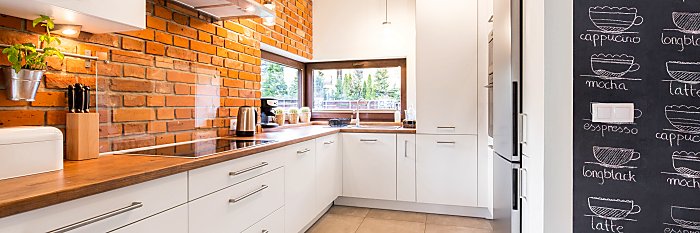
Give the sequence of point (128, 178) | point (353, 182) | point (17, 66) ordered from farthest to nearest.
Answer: point (353, 182) → point (17, 66) → point (128, 178)

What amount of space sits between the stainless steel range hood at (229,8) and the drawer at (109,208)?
1167 millimetres

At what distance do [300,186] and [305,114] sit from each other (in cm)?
169

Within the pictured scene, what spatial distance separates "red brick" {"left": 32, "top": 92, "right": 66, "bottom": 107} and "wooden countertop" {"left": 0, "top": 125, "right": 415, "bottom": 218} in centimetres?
26

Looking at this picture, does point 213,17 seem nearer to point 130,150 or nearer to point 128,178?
point 130,150

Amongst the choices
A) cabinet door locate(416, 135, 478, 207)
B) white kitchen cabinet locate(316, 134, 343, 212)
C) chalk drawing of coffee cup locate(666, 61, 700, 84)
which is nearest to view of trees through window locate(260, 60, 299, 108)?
white kitchen cabinet locate(316, 134, 343, 212)

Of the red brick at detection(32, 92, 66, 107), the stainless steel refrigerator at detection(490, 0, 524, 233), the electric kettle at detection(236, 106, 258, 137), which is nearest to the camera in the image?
the red brick at detection(32, 92, 66, 107)

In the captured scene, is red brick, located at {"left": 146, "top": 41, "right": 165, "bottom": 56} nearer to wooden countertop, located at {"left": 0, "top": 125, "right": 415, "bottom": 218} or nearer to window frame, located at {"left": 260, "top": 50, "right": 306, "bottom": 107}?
wooden countertop, located at {"left": 0, "top": 125, "right": 415, "bottom": 218}

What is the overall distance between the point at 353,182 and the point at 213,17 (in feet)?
6.45

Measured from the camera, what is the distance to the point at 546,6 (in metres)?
1.58

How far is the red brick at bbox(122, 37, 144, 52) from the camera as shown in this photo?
71.2 inches

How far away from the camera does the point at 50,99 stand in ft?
4.84

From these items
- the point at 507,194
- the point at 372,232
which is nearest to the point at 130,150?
the point at 372,232

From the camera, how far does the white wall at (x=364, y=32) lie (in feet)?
13.0

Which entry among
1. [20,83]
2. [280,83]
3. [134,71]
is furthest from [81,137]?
[280,83]
